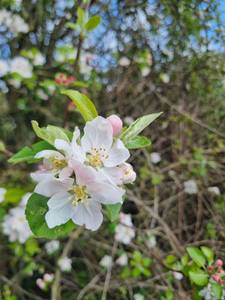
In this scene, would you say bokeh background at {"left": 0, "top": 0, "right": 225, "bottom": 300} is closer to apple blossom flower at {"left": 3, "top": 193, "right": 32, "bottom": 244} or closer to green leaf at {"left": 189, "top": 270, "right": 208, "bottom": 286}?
apple blossom flower at {"left": 3, "top": 193, "right": 32, "bottom": 244}

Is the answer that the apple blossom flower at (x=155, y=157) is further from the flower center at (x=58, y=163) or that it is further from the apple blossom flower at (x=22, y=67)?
the flower center at (x=58, y=163)

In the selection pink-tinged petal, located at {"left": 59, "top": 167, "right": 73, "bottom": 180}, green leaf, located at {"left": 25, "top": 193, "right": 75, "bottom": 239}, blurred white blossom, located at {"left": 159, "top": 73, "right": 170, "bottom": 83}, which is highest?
pink-tinged petal, located at {"left": 59, "top": 167, "right": 73, "bottom": 180}

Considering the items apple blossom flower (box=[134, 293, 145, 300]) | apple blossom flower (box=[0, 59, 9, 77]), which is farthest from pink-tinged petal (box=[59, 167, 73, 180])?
apple blossom flower (box=[0, 59, 9, 77])

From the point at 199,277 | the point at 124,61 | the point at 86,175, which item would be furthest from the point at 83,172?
the point at 124,61

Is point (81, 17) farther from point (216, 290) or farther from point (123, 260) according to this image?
point (123, 260)

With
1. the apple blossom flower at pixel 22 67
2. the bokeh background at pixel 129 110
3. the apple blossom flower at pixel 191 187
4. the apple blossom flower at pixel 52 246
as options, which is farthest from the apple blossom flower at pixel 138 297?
the apple blossom flower at pixel 22 67

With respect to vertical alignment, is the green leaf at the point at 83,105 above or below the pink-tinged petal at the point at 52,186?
above
